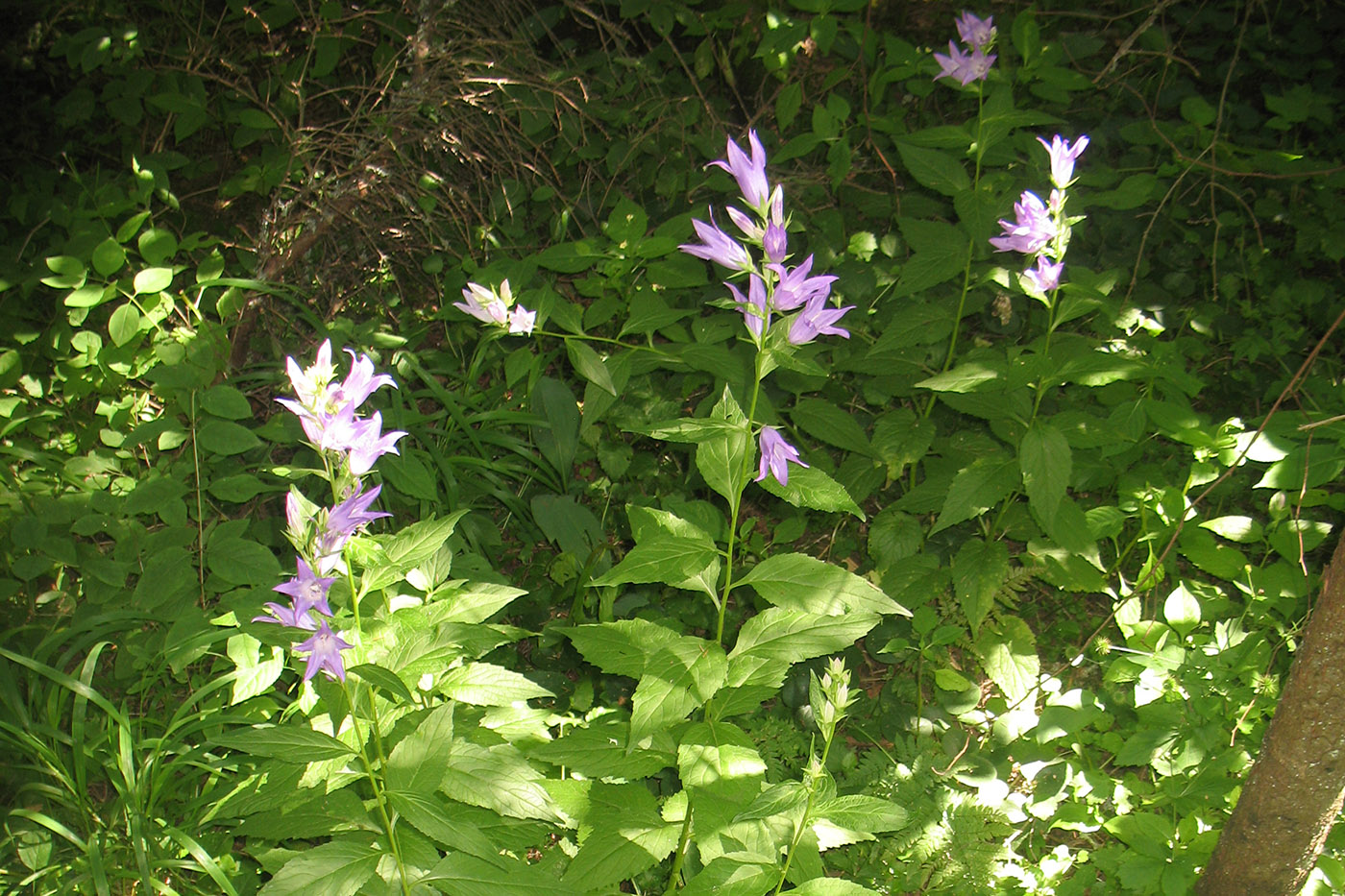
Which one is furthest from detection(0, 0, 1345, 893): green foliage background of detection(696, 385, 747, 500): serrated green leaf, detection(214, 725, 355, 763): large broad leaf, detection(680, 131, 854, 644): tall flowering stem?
detection(680, 131, 854, 644): tall flowering stem

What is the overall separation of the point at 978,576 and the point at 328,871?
180cm

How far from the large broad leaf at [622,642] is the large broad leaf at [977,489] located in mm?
973

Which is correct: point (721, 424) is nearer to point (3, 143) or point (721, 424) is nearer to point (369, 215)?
point (369, 215)

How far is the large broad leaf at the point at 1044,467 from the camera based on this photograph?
2.37 m

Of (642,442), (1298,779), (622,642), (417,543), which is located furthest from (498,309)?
(1298,779)

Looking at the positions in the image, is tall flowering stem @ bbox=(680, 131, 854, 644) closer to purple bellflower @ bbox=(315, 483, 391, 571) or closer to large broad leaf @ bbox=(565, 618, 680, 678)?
large broad leaf @ bbox=(565, 618, 680, 678)

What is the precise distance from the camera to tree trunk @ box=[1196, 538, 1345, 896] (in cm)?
178

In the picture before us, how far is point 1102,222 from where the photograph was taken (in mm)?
3693

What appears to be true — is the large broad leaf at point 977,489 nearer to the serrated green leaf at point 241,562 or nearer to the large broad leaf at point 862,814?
the large broad leaf at point 862,814

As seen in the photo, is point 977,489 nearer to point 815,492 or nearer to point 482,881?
point 815,492

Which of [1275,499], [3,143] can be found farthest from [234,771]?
Answer: [3,143]

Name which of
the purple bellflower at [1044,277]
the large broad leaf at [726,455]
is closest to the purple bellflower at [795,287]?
the large broad leaf at [726,455]

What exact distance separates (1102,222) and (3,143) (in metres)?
4.70

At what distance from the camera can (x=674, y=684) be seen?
5.50 feet
